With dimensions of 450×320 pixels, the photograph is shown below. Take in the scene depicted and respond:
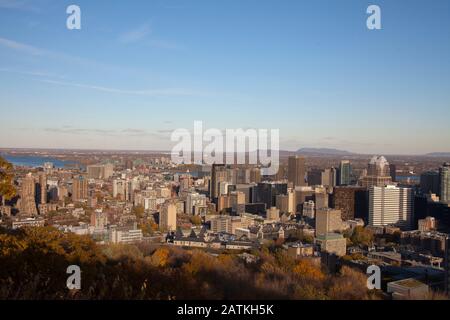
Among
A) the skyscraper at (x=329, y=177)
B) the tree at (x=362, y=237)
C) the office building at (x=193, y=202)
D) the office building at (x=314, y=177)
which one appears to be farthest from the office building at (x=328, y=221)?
the office building at (x=314, y=177)

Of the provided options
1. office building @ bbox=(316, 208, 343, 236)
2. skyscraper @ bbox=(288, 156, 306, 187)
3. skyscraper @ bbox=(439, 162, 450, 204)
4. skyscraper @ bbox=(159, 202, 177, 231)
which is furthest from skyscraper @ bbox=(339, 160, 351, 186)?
skyscraper @ bbox=(159, 202, 177, 231)

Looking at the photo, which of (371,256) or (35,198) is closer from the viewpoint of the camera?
(371,256)

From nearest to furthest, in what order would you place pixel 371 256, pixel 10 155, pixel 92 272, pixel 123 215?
pixel 92 272
pixel 371 256
pixel 10 155
pixel 123 215

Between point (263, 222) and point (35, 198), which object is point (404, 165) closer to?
point (263, 222)
